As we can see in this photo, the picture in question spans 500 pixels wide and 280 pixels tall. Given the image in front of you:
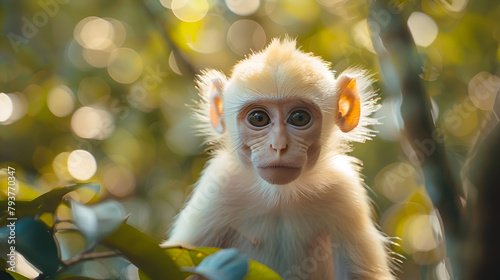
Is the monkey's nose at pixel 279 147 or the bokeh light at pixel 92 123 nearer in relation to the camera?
the monkey's nose at pixel 279 147

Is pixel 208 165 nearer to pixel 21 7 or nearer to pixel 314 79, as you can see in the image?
pixel 314 79

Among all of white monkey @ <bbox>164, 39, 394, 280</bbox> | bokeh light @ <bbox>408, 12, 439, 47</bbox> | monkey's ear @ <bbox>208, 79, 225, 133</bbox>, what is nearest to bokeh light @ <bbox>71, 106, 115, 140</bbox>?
monkey's ear @ <bbox>208, 79, 225, 133</bbox>

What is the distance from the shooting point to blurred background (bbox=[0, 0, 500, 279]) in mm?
3859

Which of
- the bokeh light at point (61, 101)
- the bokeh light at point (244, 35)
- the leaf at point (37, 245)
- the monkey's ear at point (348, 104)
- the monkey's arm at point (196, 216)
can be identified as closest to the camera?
the leaf at point (37, 245)

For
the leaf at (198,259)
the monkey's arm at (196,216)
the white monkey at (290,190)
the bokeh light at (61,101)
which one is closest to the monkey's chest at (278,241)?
the white monkey at (290,190)

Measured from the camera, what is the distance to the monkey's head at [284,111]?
2643mm

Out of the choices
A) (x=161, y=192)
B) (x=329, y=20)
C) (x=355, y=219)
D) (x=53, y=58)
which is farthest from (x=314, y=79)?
(x=53, y=58)

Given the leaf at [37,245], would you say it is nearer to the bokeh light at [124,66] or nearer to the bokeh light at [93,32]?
the bokeh light at [124,66]

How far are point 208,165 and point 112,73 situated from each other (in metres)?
1.66

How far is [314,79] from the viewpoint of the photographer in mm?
2922

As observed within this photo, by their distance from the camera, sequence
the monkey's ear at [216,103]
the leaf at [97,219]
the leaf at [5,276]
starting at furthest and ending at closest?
the monkey's ear at [216,103] → the leaf at [5,276] → the leaf at [97,219]

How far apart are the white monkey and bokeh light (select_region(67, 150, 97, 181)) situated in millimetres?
1132

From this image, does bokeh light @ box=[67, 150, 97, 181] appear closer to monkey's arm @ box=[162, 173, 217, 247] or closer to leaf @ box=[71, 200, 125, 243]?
monkey's arm @ box=[162, 173, 217, 247]

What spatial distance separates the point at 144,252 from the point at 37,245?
250 mm
